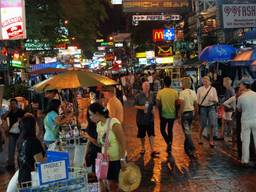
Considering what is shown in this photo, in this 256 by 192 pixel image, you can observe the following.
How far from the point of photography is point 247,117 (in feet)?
31.9

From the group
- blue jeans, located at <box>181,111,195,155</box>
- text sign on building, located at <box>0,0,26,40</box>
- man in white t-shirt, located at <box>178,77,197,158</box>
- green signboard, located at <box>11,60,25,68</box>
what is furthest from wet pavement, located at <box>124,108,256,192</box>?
green signboard, located at <box>11,60,25,68</box>

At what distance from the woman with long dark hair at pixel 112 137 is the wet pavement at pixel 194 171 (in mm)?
1795

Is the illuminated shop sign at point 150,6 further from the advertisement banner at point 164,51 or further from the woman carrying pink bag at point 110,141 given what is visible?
the woman carrying pink bag at point 110,141

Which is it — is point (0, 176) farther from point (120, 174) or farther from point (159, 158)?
point (120, 174)

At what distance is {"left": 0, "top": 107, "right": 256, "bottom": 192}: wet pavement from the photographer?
340 inches

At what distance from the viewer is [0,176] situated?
10.6m

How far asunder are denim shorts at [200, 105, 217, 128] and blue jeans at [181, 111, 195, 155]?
2.58 feet

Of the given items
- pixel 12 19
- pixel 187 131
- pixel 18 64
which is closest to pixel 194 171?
pixel 187 131

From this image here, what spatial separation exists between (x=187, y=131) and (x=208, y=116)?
1.36 metres

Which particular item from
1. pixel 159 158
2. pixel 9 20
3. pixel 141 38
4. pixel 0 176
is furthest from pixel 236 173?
pixel 141 38

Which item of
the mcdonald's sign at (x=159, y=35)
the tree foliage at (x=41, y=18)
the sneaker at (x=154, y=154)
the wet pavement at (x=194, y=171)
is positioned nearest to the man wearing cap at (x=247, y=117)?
the wet pavement at (x=194, y=171)

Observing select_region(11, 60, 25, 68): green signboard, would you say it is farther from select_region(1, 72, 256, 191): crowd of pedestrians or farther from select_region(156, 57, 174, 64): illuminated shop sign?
select_region(1, 72, 256, 191): crowd of pedestrians

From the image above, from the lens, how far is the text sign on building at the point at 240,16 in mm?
18891

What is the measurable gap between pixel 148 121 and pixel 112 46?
A: 77.2 m
